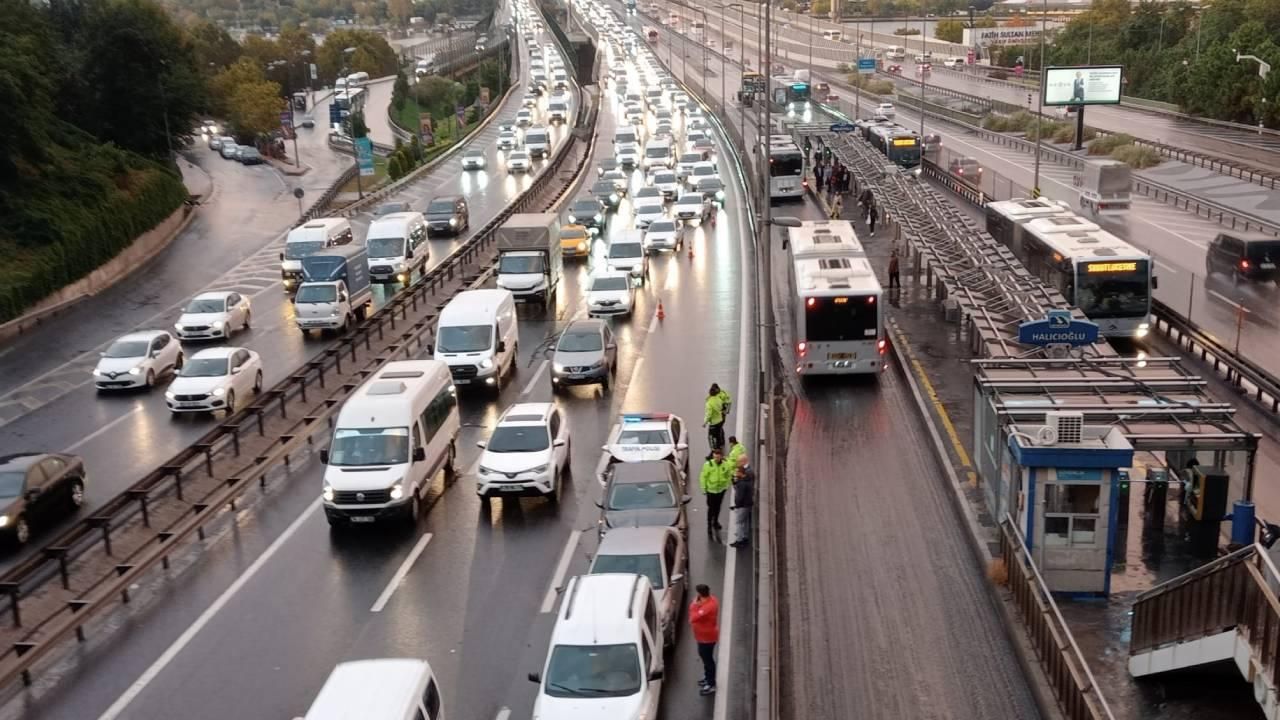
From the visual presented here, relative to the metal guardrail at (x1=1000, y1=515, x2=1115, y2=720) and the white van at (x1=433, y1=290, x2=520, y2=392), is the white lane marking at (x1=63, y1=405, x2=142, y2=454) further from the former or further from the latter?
the metal guardrail at (x1=1000, y1=515, x2=1115, y2=720)

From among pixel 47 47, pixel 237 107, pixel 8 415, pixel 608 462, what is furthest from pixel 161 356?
pixel 237 107

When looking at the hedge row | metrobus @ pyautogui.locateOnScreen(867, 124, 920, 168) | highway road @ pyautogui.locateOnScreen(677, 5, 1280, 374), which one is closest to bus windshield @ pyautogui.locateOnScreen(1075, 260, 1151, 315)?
highway road @ pyautogui.locateOnScreen(677, 5, 1280, 374)

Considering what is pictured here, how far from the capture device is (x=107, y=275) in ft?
165

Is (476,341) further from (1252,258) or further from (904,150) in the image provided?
(904,150)

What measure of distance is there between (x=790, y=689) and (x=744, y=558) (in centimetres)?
436

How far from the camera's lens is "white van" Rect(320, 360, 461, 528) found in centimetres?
2122

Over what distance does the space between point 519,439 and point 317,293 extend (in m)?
17.2

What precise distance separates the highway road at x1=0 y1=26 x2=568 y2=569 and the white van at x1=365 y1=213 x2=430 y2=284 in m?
0.65

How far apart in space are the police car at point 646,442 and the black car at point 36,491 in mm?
9679

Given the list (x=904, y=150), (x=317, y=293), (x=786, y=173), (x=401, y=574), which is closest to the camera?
(x=401, y=574)

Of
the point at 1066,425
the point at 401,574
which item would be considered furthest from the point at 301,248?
the point at 1066,425

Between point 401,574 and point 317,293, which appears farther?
point 317,293

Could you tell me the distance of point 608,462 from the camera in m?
22.0

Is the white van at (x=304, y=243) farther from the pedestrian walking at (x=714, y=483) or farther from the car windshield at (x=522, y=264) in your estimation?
the pedestrian walking at (x=714, y=483)
